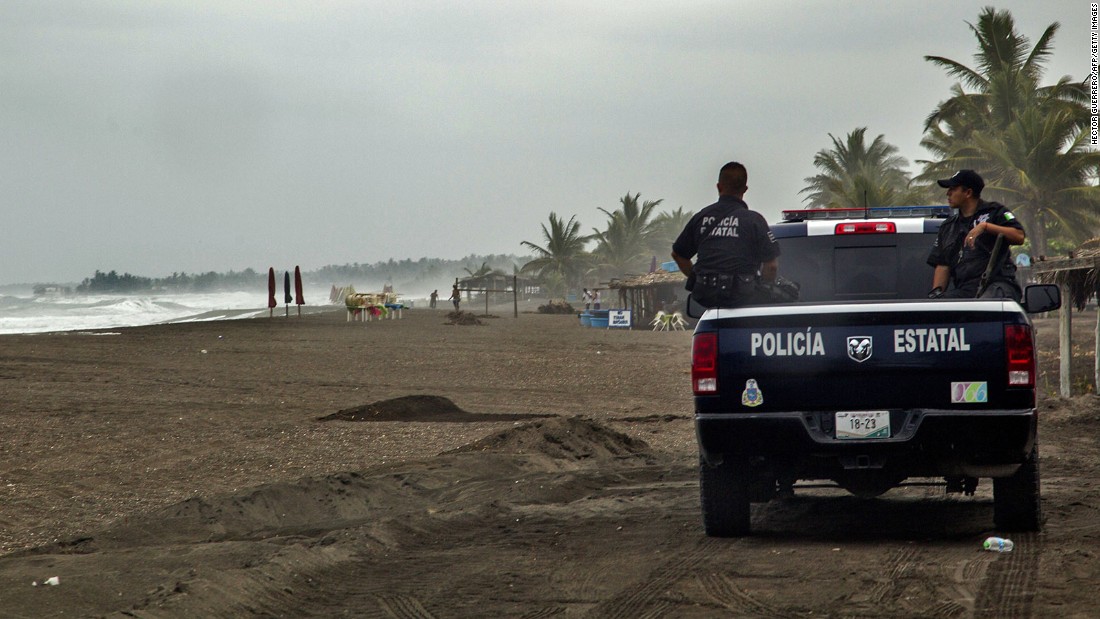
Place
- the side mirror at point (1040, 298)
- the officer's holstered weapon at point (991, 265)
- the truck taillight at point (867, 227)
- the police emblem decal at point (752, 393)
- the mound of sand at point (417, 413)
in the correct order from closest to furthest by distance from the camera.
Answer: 1. the police emblem decal at point (752, 393)
2. the side mirror at point (1040, 298)
3. the officer's holstered weapon at point (991, 265)
4. the truck taillight at point (867, 227)
5. the mound of sand at point (417, 413)

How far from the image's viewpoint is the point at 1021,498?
6227 millimetres

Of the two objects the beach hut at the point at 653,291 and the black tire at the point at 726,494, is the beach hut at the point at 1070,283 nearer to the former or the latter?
the black tire at the point at 726,494

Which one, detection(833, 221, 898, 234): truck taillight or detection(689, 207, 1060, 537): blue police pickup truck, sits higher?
detection(833, 221, 898, 234): truck taillight

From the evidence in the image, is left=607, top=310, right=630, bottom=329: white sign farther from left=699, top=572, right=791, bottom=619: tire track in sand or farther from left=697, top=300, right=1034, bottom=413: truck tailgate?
left=699, top=572, right=791, bottom=619: tire track in sand

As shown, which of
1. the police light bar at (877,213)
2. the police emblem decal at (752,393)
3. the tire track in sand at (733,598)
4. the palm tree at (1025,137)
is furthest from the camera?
the palm tree at (1025,137)

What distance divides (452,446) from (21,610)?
687 centimetres

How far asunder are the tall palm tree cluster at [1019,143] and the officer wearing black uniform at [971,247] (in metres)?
33.4

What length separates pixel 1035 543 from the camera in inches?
238

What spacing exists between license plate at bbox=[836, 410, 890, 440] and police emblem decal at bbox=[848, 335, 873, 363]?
283mm

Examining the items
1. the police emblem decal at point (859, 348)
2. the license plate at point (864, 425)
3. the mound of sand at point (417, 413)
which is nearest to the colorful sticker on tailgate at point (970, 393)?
the license plate at point (864, 425)

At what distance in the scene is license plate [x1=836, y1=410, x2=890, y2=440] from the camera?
5.93 m

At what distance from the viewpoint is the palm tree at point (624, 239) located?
8212cm

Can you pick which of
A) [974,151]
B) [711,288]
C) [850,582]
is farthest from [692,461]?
[974,151]

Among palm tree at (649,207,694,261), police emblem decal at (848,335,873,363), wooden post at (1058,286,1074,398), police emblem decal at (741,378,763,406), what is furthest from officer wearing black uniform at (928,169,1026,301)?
palm tree at (649,207,694,261)
